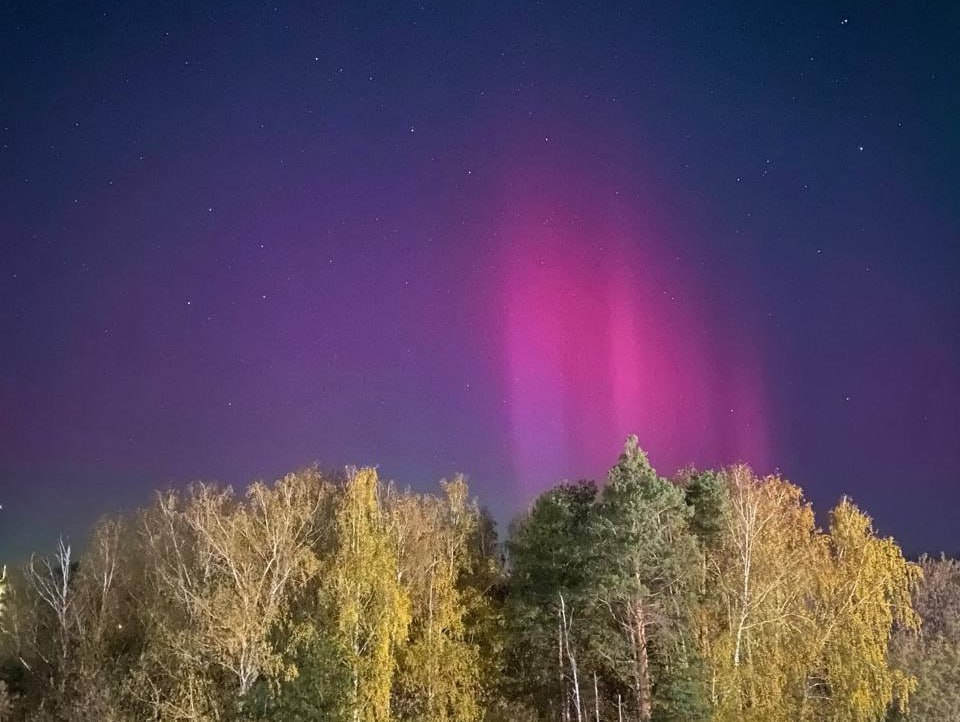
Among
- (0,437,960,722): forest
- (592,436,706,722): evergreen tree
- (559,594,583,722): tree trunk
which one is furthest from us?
(559,594,583,722): tree trunk

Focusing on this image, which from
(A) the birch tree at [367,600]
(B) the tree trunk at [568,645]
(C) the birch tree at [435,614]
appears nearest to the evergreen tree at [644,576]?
(B) the tree trunk at [568,645]

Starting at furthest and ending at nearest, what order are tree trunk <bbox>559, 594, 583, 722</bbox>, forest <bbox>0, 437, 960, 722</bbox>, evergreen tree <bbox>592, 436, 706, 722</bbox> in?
tree trunk <bbox>559, 594, 583, 722</bbox>, evergreen tree <bbox>592, 436, 706, 722</bbox>, forest <bbox>0, 437, 960, 722</bbox>

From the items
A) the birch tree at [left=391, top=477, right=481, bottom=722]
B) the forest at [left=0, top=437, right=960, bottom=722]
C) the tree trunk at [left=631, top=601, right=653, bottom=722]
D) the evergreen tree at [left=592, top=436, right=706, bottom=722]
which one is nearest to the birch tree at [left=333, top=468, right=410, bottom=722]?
the forest at [left=0, top=437, right=960, bottom=722]

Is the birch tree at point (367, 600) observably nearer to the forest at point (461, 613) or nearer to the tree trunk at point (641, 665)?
the forest at point (461, 613)

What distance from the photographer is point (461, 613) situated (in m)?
37.2

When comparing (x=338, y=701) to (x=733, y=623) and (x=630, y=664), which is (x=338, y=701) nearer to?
(x=630, y=664)

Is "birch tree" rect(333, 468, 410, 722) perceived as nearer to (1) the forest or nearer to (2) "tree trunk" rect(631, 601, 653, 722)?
(1) the forest

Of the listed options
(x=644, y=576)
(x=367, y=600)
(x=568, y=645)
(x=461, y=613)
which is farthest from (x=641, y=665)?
(x=367, y=600)

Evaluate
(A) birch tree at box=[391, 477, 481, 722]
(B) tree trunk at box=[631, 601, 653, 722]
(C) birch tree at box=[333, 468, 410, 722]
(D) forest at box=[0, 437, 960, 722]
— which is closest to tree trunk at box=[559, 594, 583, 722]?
(D) forest at box=[0, 437, 960, 722]

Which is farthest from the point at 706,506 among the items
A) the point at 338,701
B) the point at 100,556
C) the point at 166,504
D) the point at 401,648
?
the point at 100,556

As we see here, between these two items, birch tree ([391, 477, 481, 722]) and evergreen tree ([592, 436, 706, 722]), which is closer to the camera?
evergreen tree ([592, 436, 706, 722])

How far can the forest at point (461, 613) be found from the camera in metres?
28.6

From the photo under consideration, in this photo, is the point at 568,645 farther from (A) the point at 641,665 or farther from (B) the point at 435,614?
(B) the point at 435,614

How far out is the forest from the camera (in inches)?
1126
